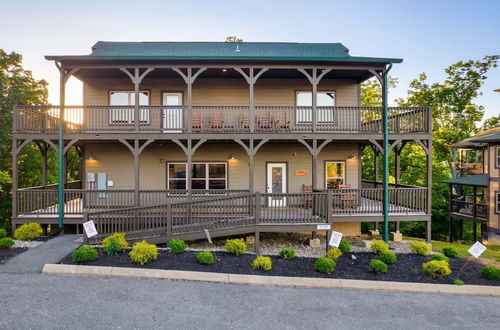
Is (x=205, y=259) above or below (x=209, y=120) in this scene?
below

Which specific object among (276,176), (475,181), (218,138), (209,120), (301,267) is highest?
(209,120)

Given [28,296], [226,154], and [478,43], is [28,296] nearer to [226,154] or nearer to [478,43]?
[226,154]

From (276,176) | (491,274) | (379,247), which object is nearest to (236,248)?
(379,247)

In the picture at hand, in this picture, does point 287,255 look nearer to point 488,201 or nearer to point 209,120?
point 209,120

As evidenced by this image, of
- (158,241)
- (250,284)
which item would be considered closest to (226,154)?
(158,241)

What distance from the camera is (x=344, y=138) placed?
1133cm

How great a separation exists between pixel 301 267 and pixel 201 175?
7286 millimetres

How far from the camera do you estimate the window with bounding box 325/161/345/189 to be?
13.6 meters

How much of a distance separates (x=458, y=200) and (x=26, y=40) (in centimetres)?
3527

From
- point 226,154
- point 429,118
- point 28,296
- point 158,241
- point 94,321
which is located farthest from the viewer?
point 226,154

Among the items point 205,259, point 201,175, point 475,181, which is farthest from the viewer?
point 475,181

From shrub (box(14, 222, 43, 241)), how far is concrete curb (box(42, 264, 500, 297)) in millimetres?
3699

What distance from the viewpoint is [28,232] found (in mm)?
9766

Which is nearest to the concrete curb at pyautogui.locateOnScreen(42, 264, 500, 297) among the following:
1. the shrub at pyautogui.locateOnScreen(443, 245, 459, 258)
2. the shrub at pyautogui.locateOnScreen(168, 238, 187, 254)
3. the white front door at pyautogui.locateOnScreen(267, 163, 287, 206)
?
the shrub at pyautogui.locateOnScreen(168, 238, 187, 254)
